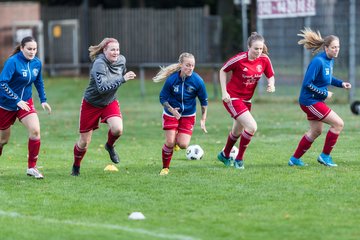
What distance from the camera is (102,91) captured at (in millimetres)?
12195

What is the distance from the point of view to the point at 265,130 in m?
19.9

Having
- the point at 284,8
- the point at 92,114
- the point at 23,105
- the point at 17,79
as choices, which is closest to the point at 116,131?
the point at 92,114

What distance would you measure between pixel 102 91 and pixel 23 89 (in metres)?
1.09

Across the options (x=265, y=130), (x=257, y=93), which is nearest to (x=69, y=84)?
(x=257, y=93)

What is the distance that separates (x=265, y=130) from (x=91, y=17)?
25.3 meters

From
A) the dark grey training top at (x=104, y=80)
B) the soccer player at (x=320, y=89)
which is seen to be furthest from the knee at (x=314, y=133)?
the dark grey training top at (x=104, y=80)

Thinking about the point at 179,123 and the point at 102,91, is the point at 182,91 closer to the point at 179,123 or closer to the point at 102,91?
the point at 179,123

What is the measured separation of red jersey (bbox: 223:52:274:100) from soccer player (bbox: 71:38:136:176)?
1.58m

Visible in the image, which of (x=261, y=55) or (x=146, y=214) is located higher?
(x=261, y=55)

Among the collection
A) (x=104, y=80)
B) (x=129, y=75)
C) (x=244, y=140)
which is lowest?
(x=244, y=140)

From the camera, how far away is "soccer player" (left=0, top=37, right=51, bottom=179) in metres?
12.2

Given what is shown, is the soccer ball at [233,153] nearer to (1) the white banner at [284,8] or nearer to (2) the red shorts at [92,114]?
A: (2) the red shorts at [92,114]

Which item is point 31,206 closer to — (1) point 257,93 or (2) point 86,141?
(2) point 86,141

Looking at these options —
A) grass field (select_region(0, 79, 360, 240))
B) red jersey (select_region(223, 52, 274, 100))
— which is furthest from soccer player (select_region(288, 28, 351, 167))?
red jersey (select_region(223, 52, 274, 100))
